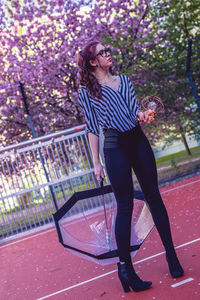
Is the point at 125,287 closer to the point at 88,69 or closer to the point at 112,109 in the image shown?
the point at 112,109

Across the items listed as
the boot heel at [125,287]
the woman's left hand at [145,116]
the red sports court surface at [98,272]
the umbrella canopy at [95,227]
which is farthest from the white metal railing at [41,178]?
the boot heel at [125,287]

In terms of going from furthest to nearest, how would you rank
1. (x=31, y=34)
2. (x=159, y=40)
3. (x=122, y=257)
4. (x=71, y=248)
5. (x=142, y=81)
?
(x=31, y=34)
(x=159, y=40)
(x=142, y=81)
(x=71, y=248)
(x=122, y=257)

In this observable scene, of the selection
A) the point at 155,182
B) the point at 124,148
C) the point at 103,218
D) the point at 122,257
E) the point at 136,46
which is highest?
the point at 136,46

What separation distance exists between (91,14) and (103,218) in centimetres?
1154

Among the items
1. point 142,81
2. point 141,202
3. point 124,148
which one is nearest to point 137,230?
point 141,202

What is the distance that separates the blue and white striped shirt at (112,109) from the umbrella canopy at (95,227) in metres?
0.55

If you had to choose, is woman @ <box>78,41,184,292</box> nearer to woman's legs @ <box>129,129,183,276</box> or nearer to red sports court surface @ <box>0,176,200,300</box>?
woman's legs @ <box>129,129,183,276</box>

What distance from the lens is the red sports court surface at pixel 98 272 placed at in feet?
9.77

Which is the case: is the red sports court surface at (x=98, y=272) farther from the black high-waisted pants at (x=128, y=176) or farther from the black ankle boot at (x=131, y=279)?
the black high-waisted pants at (x=128, y=176)

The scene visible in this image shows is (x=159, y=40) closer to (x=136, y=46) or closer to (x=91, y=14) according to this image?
(x=136, y=46)

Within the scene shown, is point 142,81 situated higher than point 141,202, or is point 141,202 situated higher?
point 142,81

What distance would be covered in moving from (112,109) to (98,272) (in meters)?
1.74

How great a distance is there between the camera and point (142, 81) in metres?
11.7

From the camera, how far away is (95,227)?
354cm
